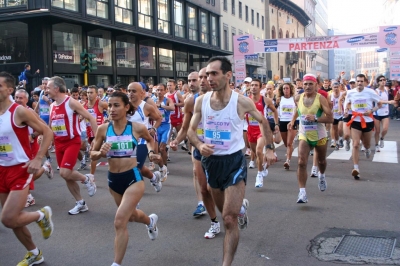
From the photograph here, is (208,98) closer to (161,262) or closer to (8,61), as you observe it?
(161,262)

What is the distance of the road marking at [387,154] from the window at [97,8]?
645 inches

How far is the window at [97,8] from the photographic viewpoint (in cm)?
2429

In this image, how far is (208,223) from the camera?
6.48 metres

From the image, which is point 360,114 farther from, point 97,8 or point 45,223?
point 97,8

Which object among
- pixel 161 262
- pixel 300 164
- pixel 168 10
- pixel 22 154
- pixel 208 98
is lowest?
pixel 161 262

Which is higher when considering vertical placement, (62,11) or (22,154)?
(62,11)

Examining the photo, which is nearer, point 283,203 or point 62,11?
point 283,203

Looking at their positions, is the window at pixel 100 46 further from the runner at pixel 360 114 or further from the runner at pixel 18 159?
the runner at pixel 18 159

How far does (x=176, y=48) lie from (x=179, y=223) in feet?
96.0

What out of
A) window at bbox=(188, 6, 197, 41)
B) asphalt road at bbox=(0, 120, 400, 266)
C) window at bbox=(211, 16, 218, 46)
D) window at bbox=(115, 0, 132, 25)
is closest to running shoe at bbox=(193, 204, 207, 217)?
asphalt road at bbox=(0, 120, 400, 266)

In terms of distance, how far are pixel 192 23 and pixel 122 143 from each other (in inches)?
1283

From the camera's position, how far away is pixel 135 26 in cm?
2827

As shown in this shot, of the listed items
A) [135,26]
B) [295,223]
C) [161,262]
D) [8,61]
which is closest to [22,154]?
[161,262]

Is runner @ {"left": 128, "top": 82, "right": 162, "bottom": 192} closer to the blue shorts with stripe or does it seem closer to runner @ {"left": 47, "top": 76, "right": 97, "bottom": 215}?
runner @ {"left": 47, "top": 76, "right": 97, "bottom": 215}
